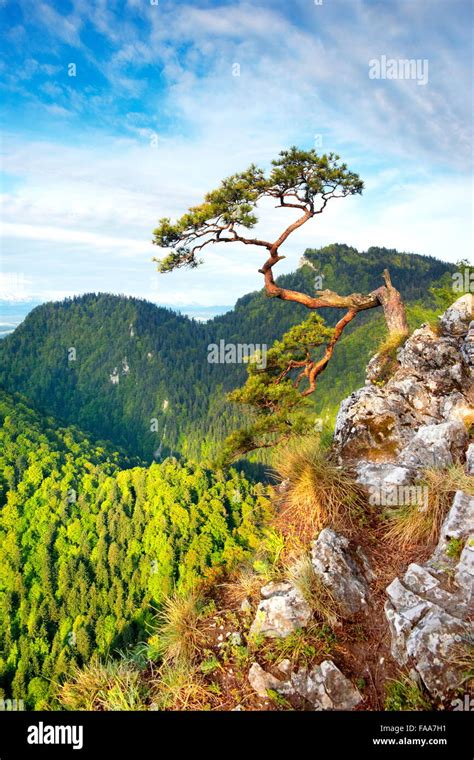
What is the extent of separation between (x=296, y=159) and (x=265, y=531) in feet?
33.1

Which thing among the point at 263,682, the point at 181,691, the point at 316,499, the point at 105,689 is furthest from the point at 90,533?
the point at 263,682

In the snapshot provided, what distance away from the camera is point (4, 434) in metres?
156

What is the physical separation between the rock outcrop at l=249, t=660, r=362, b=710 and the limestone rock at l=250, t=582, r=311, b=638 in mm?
439

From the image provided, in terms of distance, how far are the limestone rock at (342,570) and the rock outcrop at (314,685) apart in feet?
2.61

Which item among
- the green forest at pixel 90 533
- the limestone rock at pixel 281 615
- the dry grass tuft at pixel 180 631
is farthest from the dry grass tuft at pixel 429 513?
the green forest at pixel 90 533

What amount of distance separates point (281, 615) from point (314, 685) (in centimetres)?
90

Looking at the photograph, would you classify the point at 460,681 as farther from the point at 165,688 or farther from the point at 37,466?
the point at 37,466

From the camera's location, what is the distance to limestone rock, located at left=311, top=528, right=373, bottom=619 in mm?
6344

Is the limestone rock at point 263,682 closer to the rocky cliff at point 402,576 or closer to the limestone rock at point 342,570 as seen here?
the rocky cliff at point 402,576

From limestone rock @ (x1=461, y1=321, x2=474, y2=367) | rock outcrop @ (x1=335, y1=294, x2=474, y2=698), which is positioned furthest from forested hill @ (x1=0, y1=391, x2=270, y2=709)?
limestone rock @ (x1=461, y1=321, x2=474, y2=367)

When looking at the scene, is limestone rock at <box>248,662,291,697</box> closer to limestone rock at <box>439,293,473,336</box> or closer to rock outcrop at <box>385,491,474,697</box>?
rock outcrop at <box>385,491,474,697</box>

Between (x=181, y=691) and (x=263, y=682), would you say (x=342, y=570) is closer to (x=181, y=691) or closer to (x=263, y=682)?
(x=263, y=682)
